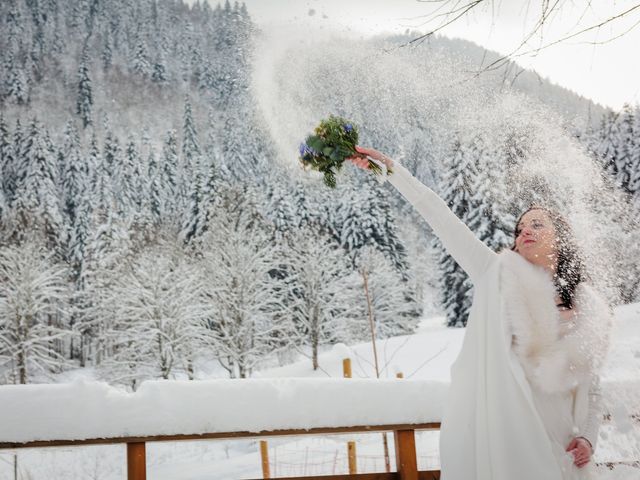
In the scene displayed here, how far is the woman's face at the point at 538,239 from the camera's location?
6.37 ft

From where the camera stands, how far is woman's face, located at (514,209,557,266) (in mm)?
1941

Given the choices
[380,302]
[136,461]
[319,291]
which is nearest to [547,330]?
[136,461]

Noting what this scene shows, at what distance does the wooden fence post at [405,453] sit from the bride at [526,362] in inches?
13.6

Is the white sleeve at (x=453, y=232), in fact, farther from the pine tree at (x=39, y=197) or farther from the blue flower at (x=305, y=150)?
the pine tree at (x=39, y=197)

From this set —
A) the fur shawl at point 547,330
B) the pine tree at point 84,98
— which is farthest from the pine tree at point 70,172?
the fur shawl at point 547,330

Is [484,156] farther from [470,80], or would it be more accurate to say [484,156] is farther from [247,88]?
[247,88]

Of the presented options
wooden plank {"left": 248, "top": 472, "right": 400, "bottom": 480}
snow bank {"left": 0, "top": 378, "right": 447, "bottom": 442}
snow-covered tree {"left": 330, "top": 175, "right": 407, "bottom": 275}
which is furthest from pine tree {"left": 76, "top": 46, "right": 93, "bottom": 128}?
wooden plank {"left": 248, "top": 472, "right": 400, "bottom": 480}

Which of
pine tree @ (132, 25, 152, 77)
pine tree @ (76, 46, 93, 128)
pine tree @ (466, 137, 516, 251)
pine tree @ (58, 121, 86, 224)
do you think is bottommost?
pine tree @ (466, 137, 516, 251)

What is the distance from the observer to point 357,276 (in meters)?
30.5

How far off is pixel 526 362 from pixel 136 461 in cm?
164

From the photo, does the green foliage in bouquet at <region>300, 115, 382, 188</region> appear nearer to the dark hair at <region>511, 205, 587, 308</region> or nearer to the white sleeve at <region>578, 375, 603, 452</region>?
the dark hair at <region>511, 205, 587, 308</region>

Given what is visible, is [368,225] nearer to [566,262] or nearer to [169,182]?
[169,182]

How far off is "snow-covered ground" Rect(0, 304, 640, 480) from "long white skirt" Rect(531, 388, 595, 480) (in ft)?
0.73

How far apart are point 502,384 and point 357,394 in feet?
2.09
